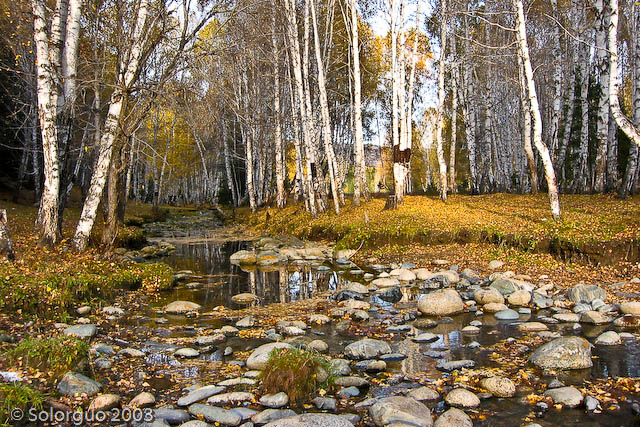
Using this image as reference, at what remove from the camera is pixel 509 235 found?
39.7 feet

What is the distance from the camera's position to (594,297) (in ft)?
26.6

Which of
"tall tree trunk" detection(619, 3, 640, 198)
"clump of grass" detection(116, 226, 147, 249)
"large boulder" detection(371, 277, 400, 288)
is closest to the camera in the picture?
"large boulder" detection(371, 277, 400, 288)

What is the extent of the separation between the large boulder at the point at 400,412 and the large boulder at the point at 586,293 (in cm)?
536

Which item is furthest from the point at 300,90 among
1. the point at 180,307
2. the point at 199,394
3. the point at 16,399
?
the point at 16,399

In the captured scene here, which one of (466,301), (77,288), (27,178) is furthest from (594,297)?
(27,178)

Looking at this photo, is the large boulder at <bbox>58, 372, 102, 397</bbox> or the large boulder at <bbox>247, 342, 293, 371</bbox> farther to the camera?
the large boulder at <bbox>247, 342, 293, 371</bbox>

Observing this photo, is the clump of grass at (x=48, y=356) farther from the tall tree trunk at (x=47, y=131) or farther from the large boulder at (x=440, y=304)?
the tall tree trunk at (x=47, y=131)

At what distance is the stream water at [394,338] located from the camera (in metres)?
4.29

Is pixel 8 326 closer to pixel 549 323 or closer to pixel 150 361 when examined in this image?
Answer: pixel 150 361

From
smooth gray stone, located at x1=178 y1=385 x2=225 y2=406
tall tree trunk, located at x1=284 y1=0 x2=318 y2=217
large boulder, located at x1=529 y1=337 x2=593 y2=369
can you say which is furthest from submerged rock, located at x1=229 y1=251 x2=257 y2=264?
large boulder, located at x1=529 y1=337 x2=593 y2=369

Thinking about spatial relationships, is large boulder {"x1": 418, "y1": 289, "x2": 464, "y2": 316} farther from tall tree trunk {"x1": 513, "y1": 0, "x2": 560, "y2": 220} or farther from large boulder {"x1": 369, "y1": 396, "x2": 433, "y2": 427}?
tall tree trunk {"x1": 513, "y1": 0, "x2": 560, "y2": 220}

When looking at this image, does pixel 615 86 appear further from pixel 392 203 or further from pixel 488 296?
pixel 392 203

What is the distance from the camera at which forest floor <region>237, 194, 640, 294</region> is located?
9953 millimetres

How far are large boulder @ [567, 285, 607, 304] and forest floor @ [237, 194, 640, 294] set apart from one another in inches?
36.6
